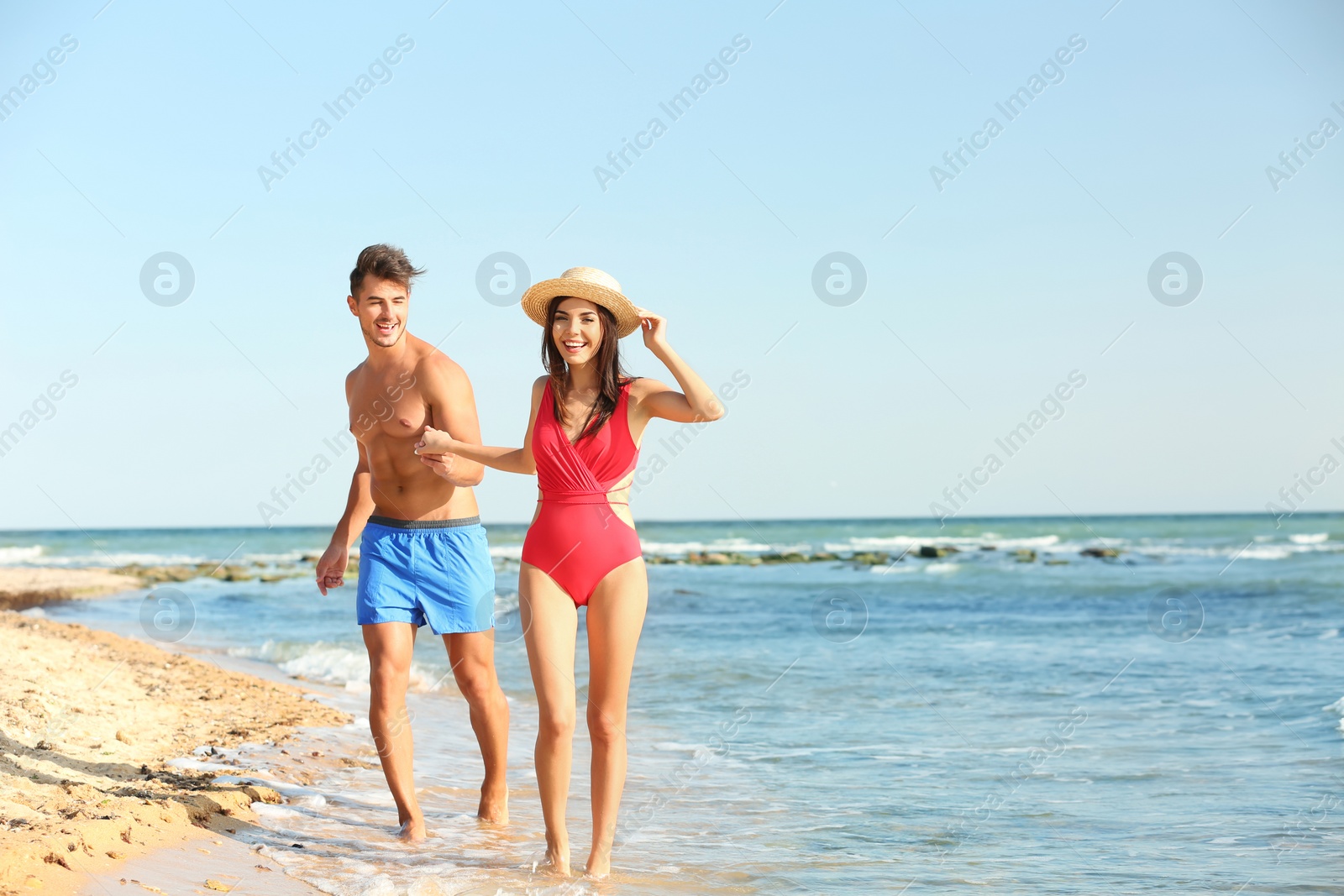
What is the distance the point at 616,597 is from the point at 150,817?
2.00 meters

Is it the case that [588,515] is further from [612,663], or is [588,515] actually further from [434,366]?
[434,366]

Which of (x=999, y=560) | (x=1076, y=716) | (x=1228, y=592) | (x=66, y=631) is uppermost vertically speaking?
(x=999, y=560)

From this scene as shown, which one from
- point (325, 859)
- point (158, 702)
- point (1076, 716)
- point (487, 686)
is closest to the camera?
point (325, 859)

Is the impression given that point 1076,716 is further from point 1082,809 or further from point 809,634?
point 809,634

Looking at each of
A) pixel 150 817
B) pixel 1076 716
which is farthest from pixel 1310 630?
pixel 150 817

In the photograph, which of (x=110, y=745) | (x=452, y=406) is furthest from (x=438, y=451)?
(x=110, y=745)

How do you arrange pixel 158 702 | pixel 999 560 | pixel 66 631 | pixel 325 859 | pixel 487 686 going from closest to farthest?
1. pixel 325 859
2. pixel 487 686
3. pixel 158 702
4. pixel 66 631
5. pixel 999 560

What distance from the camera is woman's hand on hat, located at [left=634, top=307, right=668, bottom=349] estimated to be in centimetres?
383

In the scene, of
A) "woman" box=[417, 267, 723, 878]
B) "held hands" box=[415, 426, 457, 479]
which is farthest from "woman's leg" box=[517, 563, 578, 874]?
"held hands" box=[415, 426, 457, 479]

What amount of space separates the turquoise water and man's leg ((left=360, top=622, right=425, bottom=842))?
37 centimetres

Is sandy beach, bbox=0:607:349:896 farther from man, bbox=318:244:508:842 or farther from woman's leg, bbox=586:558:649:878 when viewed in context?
woman's leg, bbox=586:558:649:878

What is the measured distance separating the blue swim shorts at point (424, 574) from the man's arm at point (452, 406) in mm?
255

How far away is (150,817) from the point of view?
4113mm

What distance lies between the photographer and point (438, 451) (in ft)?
13.6
